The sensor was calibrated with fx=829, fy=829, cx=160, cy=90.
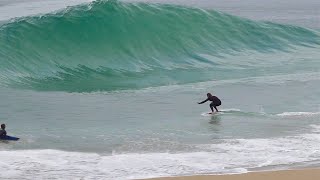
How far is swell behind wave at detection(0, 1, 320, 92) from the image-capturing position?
2170cm

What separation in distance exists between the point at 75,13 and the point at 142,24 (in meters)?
2.32

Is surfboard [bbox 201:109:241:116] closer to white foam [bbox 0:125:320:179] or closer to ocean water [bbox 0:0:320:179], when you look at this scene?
ocean water [bbox 0:0:320:179]

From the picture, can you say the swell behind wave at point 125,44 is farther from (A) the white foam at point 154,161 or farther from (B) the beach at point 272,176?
(B) the beach at point 272,176

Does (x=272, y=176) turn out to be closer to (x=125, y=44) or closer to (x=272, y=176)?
(x=272, y=176)

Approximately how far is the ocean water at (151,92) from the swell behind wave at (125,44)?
43 millimetres

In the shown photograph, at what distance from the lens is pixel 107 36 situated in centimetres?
2597

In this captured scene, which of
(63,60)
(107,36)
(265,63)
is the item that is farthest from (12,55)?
(265,63)

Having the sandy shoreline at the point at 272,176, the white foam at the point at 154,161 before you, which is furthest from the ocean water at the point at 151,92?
the sandy shoreline at the point at 272,176

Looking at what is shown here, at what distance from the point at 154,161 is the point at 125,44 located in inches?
552

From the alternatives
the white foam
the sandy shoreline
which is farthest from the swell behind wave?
the sandy shoreline

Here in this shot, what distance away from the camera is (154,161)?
1195cm

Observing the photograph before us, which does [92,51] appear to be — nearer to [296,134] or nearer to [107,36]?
[107,36]

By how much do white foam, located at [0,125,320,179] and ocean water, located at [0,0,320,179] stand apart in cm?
2

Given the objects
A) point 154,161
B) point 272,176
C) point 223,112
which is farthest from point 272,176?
point 223,112
